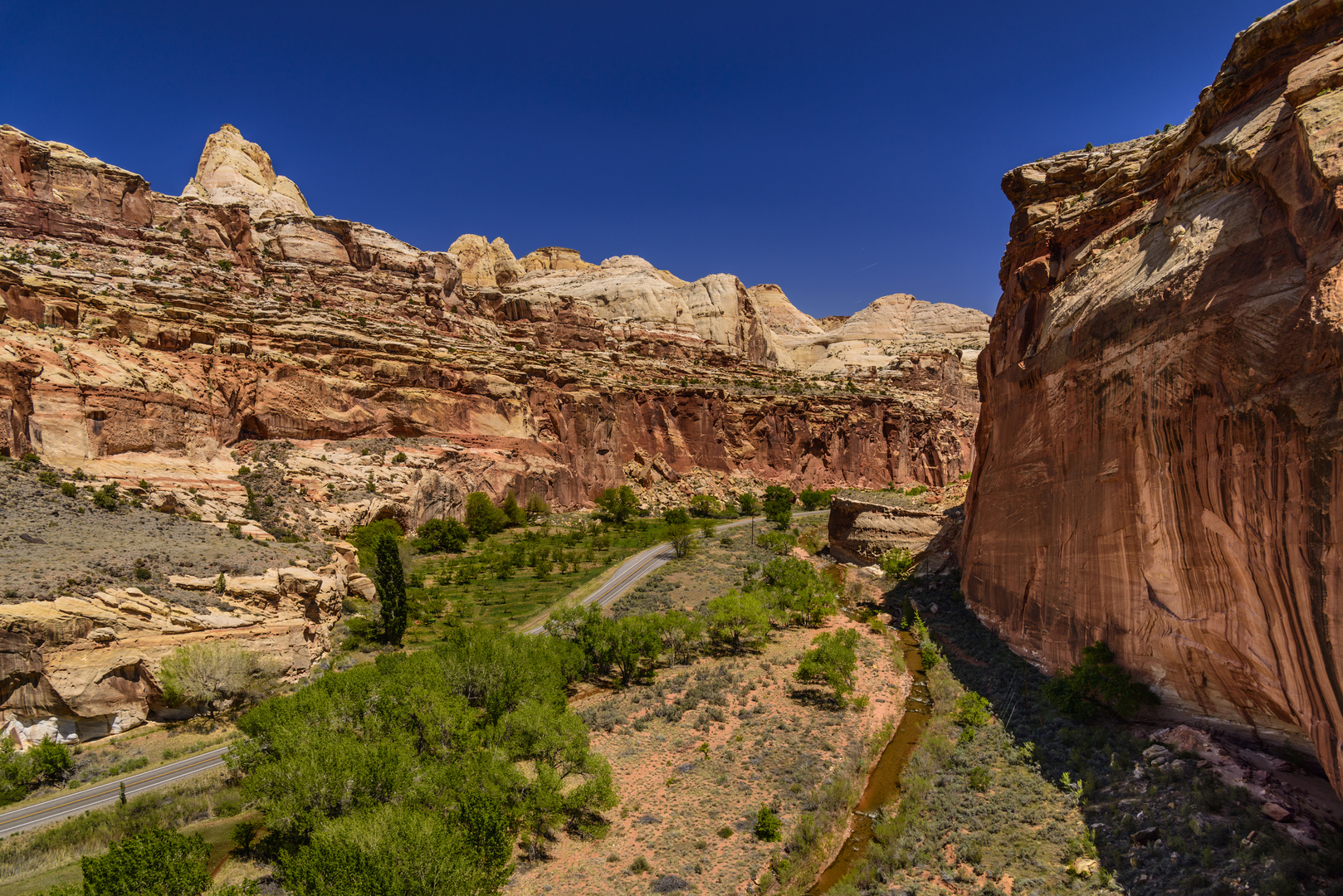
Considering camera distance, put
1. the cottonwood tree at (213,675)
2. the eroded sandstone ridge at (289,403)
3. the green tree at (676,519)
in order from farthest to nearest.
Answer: the green tree at (676,519) → the eroded sandstone ridge at (289,403) → the cottonwood tree at (213,675)

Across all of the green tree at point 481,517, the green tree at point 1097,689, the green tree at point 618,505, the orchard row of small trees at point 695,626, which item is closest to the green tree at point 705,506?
the green tree at point 618,505

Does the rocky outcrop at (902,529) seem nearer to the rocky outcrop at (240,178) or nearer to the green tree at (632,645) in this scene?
the green tree at (632,645)

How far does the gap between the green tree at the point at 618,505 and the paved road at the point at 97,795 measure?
44.8 metres

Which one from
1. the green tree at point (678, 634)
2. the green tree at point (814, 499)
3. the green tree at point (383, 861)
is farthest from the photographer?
the green tree at point (814, 499)

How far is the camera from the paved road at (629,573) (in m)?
40.7

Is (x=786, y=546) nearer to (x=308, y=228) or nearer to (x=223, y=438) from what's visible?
(x=223, y=438)

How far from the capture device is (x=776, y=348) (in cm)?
12069

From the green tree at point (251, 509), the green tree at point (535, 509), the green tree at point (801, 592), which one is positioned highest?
the green tree at point (251, 509)

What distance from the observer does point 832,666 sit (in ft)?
86.2

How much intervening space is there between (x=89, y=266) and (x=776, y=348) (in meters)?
99.4

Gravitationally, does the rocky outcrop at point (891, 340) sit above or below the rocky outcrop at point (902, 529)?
above

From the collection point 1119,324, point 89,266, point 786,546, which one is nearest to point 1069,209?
point 1119,324

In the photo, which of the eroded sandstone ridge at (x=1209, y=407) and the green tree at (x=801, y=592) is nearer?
the eroded sandstone ridge at (x=1209, y=407)

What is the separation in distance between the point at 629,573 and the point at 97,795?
32491 millimetres
